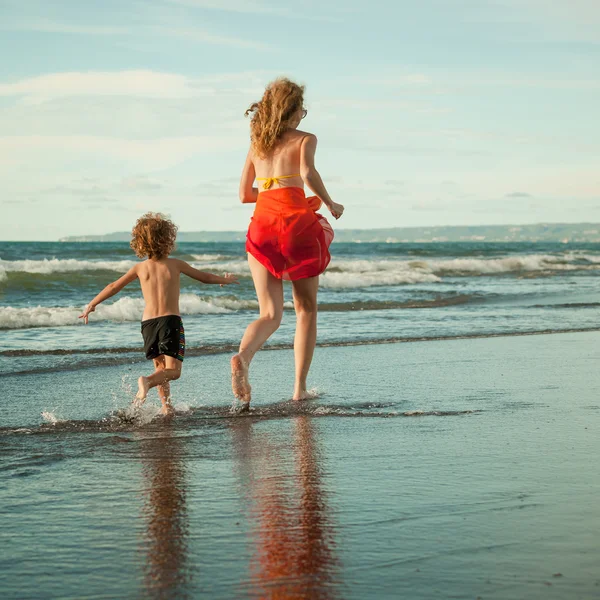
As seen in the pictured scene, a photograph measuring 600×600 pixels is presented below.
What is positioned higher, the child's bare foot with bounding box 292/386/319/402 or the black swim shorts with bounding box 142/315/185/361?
the black swim shorts with bounding box 142/315/185/361

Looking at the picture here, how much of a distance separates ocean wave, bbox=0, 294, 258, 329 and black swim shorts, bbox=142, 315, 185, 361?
21.1 ft

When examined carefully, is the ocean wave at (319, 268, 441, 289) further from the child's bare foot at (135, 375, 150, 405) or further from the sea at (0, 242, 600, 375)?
the child's bare foot at (135, 375, 150, 405)

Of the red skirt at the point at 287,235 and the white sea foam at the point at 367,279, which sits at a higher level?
the red skirt at the point at 287,235

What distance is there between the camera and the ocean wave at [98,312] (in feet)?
39.3

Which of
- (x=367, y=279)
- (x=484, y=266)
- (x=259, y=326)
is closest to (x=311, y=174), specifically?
(x=259, y=326)

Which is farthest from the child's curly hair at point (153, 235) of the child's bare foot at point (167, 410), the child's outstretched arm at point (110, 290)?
the child's bare foot at point (167, 410)

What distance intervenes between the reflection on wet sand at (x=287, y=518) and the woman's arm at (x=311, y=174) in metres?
1.50

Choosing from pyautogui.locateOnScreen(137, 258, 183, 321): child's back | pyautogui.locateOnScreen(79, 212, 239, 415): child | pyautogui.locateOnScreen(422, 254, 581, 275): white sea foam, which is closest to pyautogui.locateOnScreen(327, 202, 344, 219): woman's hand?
Result: pyautogui.locateOnScreen(79, 212, 239, 415): child

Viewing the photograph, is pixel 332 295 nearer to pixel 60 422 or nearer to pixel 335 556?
pixel 60 422

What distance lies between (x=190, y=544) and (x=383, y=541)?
Result: 62 centimetres

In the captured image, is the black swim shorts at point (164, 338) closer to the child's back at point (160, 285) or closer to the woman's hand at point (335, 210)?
the child's back at point (160, 285)

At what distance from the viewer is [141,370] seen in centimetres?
785

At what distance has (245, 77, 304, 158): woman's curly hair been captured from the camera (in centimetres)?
548

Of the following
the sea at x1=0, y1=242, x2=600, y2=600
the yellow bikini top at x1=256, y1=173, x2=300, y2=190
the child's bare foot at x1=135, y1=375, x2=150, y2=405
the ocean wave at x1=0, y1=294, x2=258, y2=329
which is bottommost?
the sea at x1=0, y1=242, x2=600, y2=600
